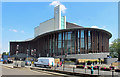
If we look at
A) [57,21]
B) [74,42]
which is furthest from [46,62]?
[57,21]

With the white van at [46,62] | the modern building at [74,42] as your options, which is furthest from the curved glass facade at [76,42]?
the white van at [46,62]

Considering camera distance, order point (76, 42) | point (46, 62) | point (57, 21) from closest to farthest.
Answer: point (46, 62) → point (76, 42) → point (57, 21)

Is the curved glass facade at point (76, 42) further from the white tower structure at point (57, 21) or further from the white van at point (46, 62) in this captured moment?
the white van at point (46, 62)

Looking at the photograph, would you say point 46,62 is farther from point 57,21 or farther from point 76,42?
point 57,21

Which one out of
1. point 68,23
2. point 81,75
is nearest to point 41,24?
point 68,23

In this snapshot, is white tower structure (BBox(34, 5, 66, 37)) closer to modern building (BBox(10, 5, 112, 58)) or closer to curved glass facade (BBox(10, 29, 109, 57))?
modern building (BBox(10, 5, 112, 58))

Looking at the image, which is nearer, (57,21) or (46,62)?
(46,62)

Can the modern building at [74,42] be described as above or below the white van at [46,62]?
A: above

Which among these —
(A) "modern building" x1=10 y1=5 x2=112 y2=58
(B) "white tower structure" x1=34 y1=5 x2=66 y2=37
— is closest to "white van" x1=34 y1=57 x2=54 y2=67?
(A) "modern building" x1=10 y1=5 x2=112 y2=58

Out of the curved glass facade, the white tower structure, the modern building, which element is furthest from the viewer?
the white tower structure

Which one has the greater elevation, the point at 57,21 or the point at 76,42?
the point at 57,21

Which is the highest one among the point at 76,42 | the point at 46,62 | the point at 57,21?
the point at 57,21

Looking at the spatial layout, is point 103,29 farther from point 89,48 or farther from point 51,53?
point 51,53

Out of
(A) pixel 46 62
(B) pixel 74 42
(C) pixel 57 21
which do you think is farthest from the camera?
(C) pixel 57 21
